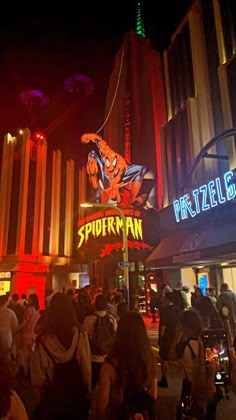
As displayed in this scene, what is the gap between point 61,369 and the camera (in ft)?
10.5

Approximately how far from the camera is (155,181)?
2219 cm

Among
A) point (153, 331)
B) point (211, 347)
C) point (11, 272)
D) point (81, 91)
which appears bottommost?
point (153, 331)

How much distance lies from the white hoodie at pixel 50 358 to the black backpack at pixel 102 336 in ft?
5.69

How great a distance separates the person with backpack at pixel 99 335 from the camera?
5023mm

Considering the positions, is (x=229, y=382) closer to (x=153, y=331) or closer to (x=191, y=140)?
(x=153, y=331)

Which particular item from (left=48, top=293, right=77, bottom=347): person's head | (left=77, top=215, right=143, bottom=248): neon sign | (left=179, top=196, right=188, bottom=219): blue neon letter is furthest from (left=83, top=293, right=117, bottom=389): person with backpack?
(left=77, top=215, right=143, bottom=248): neon sign

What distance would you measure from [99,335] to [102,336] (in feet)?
0.17

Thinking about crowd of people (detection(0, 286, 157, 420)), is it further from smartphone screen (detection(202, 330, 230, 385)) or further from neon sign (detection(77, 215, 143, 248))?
neon sign (detection(77, 215, 143, 248))

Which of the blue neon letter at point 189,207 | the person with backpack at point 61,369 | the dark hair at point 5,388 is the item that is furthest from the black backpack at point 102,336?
the blue neon letter at point 189,207

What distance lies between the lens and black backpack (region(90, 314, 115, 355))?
5.02m

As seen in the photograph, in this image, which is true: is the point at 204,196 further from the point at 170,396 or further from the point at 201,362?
the point at 201,362

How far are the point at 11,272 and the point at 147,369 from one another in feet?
102

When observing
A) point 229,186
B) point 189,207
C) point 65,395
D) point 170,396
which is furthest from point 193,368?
point 189,207

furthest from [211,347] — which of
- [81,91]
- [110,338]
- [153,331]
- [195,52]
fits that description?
[81,91]
